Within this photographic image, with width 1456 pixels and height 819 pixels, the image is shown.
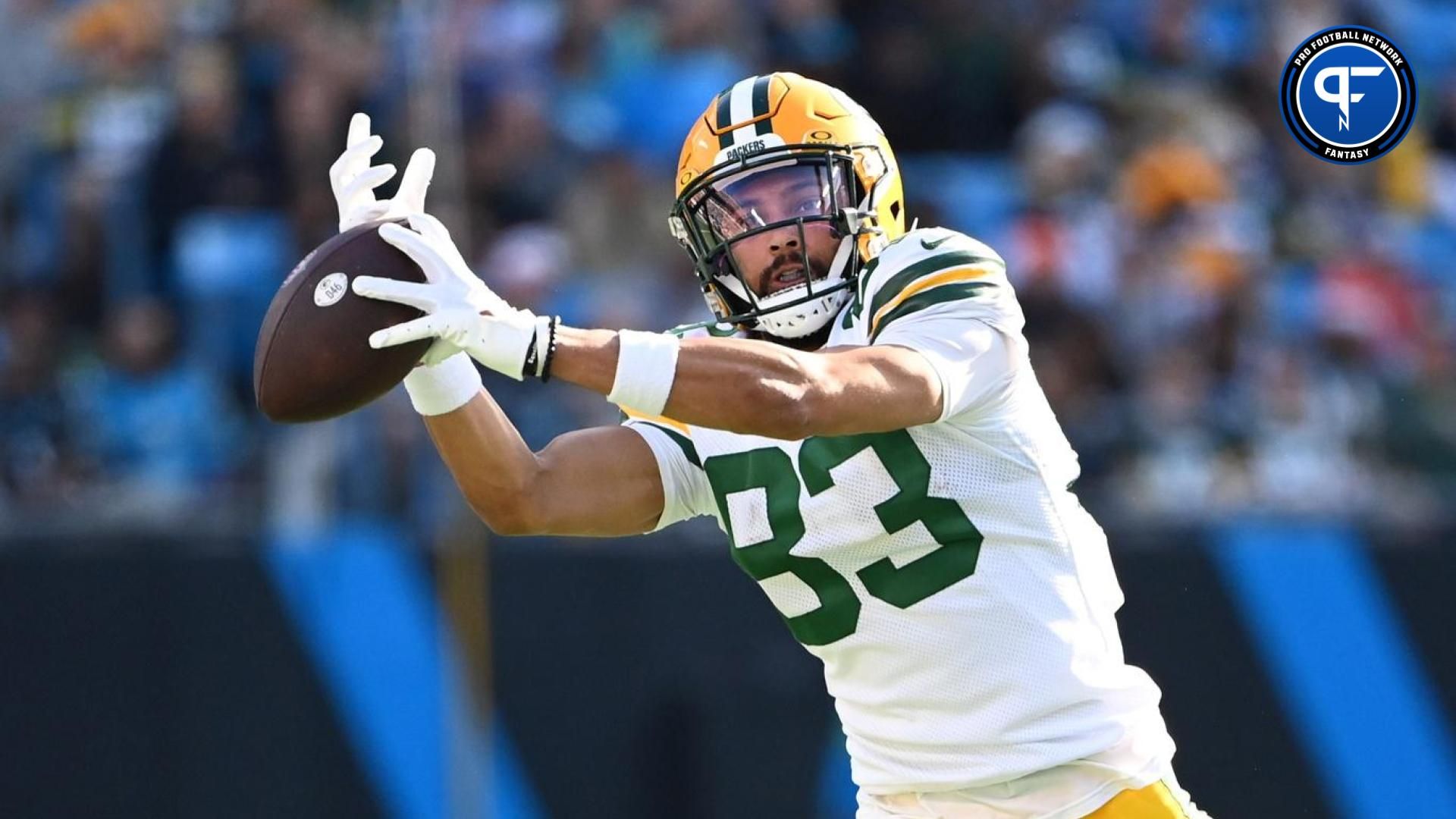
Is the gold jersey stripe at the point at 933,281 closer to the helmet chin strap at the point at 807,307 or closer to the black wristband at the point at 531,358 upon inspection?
the helmet chin strap at the point at 807,307

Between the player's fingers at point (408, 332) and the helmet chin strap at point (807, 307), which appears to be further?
the helmet chin strap at point (807, 307)

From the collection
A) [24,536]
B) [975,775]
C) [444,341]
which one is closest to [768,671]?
[24,536]

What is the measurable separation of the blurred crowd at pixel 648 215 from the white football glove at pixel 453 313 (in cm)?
391

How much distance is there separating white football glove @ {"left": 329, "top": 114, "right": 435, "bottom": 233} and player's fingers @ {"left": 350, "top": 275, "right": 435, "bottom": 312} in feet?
1.06

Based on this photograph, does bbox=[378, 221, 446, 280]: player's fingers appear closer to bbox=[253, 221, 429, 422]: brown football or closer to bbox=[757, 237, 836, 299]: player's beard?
bbox=[253, 221, 429, 422]: brown football

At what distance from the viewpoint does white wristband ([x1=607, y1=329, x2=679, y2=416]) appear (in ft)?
10.2

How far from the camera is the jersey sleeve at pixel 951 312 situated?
3439mm

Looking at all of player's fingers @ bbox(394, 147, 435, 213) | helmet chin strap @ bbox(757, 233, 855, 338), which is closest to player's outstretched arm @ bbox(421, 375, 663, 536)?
player's fingers @ bbox(394, 147, 435, 213)

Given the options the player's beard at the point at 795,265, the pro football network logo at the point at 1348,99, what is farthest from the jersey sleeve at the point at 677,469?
the pro football network logo at the point at 1348,99

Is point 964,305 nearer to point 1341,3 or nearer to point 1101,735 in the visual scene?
point 1101,735

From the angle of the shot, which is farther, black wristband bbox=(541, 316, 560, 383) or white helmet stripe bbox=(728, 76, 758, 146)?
white helmet stripe bbox=(728, 76, 758, 146)

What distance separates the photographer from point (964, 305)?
11.6ft

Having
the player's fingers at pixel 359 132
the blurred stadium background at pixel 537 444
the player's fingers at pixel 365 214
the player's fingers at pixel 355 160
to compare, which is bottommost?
the blurred stadium background at pixel 537 444

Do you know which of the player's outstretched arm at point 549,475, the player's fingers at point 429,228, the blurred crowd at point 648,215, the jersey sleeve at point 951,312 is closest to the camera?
the player's fingers at point 429,228
